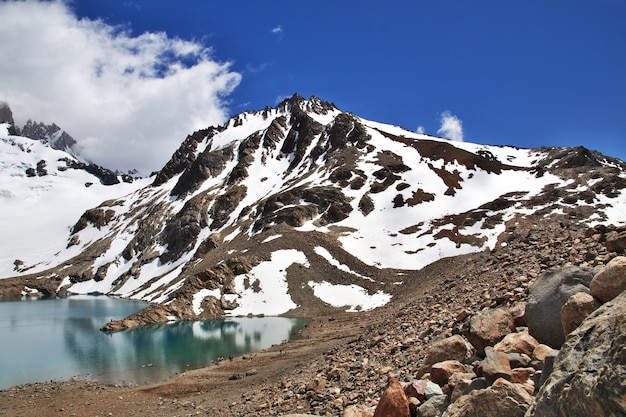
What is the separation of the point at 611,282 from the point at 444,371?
4036 mm

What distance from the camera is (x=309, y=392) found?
17109mm

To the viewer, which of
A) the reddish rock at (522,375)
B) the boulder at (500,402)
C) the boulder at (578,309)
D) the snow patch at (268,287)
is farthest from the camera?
the snow patch at (268,287)

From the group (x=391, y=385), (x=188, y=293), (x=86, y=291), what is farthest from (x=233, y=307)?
(x=86, y=291)

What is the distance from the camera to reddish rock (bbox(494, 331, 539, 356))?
8500 millimetres

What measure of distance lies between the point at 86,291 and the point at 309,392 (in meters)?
179

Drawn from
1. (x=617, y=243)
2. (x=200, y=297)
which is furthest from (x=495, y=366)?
(x=200, y=297)

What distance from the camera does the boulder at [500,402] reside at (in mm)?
6031

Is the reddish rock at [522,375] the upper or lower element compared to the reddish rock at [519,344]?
lower

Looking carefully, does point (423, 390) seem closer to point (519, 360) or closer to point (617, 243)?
point (519, 360)

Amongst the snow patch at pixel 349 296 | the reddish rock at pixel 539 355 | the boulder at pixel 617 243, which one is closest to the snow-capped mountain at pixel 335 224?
the snow patch at pixel 349 296

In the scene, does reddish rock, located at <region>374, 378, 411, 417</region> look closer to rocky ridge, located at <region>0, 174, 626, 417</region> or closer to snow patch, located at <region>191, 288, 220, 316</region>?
rocky ridge, located at <region>0, 174, 626, 417</region>

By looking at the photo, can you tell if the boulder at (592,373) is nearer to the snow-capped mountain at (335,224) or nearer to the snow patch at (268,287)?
the snow-capped mountain at (335,224)

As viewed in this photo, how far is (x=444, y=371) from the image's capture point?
9.33 m

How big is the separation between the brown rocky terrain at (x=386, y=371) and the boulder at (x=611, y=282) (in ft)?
4.81
